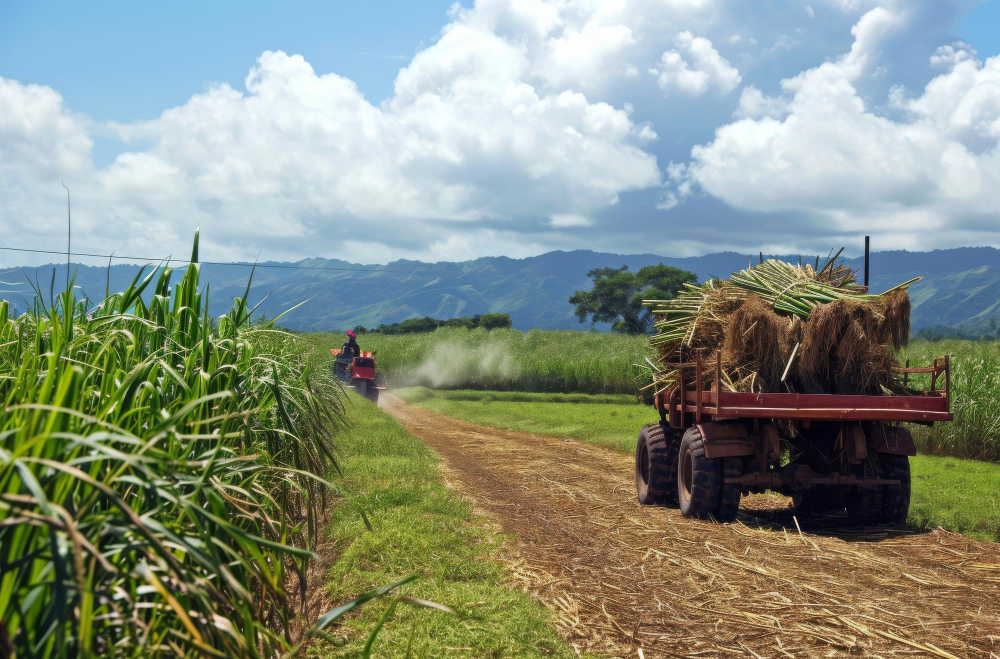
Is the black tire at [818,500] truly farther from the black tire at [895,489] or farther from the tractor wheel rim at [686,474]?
the tractor wheel rim at [686,474]

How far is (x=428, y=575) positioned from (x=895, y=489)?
5569 millimetres

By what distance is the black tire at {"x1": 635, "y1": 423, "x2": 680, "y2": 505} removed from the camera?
1022cm

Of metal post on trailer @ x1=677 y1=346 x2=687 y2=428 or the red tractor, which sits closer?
metal post on trailer @ x1=677 y1=346 x2=687 y2=428

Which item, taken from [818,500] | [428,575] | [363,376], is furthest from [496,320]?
[428,575]

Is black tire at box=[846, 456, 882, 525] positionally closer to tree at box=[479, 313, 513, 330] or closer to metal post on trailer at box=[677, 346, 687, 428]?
metal post on trailer at box=[677, 346, 687, 428]

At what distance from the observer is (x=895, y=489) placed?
29.1 ft

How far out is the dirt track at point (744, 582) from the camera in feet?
17.2

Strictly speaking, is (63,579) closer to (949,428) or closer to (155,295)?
(155,295)

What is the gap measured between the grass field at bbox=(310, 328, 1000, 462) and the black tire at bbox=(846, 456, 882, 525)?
7.89 m

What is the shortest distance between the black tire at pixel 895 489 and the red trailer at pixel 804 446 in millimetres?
11

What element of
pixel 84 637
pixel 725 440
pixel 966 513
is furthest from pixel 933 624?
pixel 84 637

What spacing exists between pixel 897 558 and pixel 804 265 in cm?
426

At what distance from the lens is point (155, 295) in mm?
4785

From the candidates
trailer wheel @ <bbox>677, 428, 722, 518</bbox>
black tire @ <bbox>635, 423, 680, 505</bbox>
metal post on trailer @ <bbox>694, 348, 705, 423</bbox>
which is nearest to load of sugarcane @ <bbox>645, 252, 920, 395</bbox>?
metal post on trailer @ <bbox>694, 348, 705, 423</bbox>
